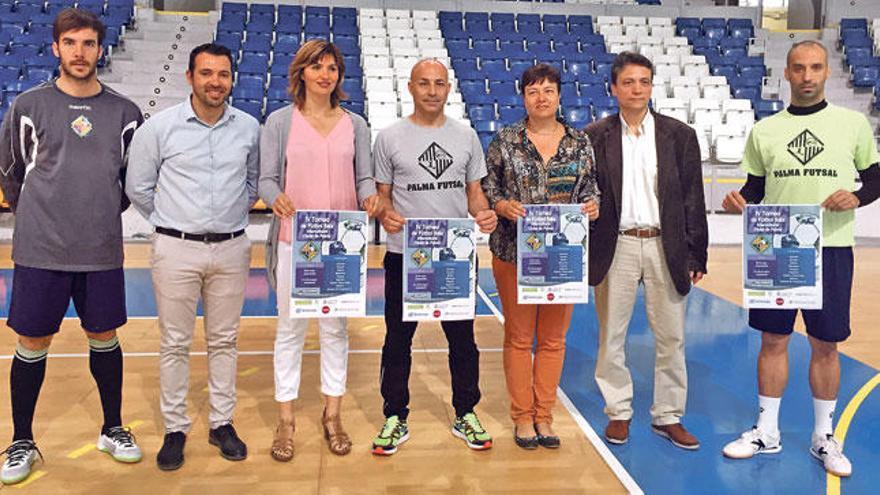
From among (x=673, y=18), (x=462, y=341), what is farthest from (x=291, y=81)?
(x=673, y=18)

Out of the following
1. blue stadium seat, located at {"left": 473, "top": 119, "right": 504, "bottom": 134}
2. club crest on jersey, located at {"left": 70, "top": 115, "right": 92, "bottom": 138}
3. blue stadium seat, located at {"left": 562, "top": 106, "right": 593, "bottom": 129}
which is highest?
blue stadium seat, located at {"left": 562, "top": 106, "right": 593, "bottom": 129}

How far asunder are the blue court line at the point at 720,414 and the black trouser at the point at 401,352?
74 cm

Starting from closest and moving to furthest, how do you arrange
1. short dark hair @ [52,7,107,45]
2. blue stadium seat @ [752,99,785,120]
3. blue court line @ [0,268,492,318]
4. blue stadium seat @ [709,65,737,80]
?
short dark hair @ [52,7,107,45]
blue court line @ [0,268,492,318]
blue stadium seat @ [752,99,785,120]
blue stadium seat @ [709,65,737,80]

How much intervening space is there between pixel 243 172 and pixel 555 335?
60.0 inches

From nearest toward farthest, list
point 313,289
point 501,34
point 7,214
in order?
point 313,289 < point 7,214 < point 501,34

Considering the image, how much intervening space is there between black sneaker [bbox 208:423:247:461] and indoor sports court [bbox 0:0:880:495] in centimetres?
4

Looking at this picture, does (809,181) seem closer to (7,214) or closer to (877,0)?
(7,214)

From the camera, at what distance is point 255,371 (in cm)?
416

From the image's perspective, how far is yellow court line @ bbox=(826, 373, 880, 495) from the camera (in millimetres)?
2737

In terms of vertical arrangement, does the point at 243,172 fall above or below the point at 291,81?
below

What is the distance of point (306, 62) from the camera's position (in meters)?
2.72

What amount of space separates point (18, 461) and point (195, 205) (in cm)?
125

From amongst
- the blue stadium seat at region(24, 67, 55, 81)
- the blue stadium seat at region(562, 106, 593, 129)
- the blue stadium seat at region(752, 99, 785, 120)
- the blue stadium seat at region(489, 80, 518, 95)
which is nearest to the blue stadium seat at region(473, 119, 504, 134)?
the blue stadium seat at region(562, 106, 593, 129)

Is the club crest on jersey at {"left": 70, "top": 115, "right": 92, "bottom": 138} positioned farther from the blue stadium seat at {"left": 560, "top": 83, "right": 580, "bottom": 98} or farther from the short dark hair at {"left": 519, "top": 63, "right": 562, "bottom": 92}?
the blue stadium seat at {"left": 560, "top": 83, "right": 580, "bottom": 98}
